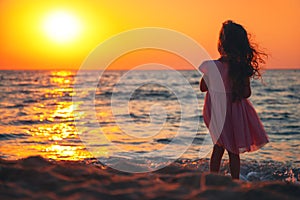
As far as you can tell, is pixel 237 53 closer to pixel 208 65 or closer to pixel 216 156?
pixel 208 65

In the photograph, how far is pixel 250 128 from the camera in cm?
477

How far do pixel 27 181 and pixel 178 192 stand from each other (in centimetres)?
117

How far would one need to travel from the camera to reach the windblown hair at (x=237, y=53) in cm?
467

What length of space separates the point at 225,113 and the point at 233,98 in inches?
7.5

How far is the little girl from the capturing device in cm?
467

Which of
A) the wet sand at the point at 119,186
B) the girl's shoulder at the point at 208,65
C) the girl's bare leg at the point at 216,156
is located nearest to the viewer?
the wet sand at the point at 119,186

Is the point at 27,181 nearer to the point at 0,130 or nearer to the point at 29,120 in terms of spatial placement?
the point at 0,130

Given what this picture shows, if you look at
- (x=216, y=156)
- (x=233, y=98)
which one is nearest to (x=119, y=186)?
(x=216, y=156)

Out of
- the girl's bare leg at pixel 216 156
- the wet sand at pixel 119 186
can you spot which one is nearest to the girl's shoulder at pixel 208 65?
the girl's bare leg at pixel 216 156

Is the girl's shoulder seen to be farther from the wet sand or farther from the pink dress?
the wet sand

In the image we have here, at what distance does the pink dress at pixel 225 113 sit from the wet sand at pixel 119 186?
52.9 inches

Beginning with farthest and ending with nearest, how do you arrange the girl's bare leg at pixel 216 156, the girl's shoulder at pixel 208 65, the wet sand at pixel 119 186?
the girl's bare leg at pixel 216 156 → the girl's shoulder at pixel 208 65 → the wet sand at pixel 119 186

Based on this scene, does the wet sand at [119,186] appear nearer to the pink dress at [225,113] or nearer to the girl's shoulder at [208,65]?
the pink dress at [225,113]

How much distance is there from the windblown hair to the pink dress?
3.1 inches
